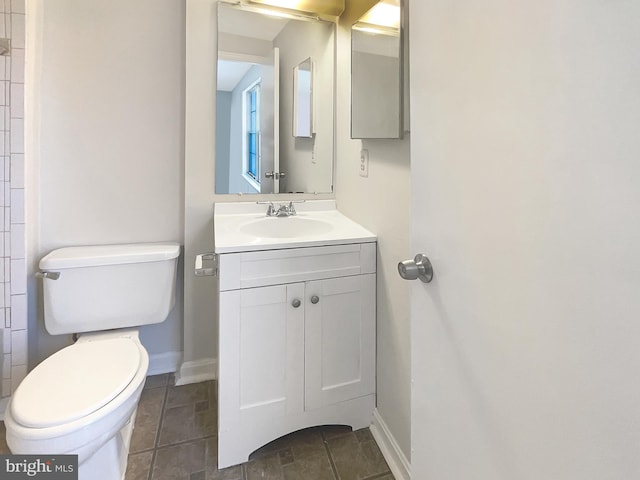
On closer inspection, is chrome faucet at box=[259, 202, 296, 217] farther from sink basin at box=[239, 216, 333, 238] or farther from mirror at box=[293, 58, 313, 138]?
mirror at box=[293, 58, 313, 138]

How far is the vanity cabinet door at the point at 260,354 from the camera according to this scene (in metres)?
1.39

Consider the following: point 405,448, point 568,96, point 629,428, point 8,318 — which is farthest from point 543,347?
point 8,318

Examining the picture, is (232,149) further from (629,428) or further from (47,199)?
(629,428)

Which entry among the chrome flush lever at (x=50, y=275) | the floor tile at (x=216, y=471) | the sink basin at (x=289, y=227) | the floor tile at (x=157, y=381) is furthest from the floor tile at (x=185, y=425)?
the sink basin at (x=289, y=227)

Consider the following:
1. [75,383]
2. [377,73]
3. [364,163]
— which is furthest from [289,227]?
[75,383]

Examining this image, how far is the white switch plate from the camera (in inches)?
66.1

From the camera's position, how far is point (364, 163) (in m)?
1.71

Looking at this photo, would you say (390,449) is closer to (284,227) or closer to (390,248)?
(390,248)

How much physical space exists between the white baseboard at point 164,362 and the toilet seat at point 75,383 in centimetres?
61

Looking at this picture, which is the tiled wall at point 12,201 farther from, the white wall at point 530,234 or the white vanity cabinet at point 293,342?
the white wall at point 530,234

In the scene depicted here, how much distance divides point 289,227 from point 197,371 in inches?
36.2

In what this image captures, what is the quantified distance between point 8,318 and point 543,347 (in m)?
2.00

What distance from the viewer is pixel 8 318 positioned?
1.64 meters

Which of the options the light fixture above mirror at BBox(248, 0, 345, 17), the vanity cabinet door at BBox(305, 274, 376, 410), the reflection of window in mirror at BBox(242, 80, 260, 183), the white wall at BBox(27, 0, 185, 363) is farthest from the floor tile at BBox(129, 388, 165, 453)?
the light fixture above mirror at BBox(248, 0, 345, 17)
